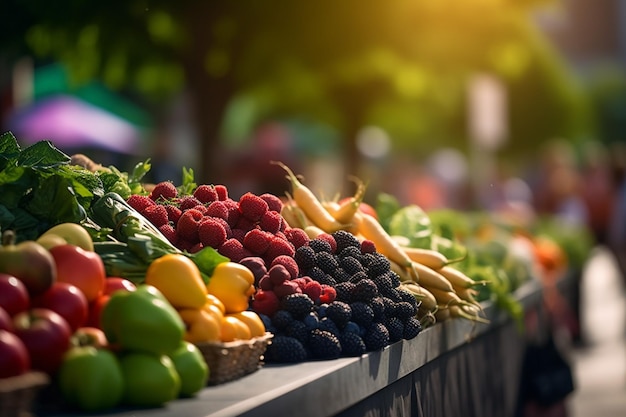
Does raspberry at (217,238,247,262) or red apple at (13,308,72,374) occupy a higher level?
raspberry at (217,238,247,262)

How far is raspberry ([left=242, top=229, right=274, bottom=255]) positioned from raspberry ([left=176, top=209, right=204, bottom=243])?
8.6 inches

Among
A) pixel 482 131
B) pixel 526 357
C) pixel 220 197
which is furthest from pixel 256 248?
pixel 482 131

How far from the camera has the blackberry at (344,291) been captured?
5.16 meters

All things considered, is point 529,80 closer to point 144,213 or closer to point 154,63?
point 154,63

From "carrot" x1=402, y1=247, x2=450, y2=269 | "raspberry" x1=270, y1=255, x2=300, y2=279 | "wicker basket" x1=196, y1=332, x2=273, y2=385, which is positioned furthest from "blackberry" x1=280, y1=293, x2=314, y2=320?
"carrot" x1=402, y1=247, x2=450, y2=269

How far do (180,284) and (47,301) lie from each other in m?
0.62

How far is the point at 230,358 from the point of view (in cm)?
418

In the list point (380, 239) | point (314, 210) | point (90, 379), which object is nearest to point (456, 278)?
point (380, 239)

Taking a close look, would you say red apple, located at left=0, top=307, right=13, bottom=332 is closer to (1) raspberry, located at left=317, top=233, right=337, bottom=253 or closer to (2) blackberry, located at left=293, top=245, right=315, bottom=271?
(2) blackberry, located at left=293, top=245, right=315, bottom=271

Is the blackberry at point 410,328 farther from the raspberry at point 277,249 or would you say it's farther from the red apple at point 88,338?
the red apple at point 88,338

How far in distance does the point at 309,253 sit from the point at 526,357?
4041mm

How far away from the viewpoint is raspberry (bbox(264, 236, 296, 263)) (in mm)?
→ 5297

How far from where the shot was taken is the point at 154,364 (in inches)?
148

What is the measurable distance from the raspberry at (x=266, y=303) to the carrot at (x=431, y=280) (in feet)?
5.39
